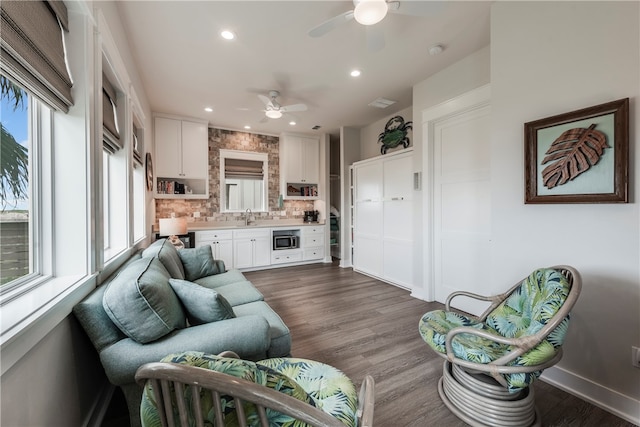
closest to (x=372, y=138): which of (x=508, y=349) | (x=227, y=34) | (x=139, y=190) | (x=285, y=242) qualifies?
(x=285, y=242)

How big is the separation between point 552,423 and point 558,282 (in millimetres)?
819

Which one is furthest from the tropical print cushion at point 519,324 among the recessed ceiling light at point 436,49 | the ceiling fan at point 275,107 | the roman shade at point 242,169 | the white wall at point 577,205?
the roman shade at point 242,169

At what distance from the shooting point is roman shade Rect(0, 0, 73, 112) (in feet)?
3.11

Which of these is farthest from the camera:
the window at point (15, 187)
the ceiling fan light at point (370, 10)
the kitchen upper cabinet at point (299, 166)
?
the kitchen upper cabinet at point (299, 166)

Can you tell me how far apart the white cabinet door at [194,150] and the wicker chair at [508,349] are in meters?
4.34

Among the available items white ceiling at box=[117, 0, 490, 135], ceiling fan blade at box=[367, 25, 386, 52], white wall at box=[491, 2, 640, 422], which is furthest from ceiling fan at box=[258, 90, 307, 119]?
white wall at box=[491, 2, 640, 422]

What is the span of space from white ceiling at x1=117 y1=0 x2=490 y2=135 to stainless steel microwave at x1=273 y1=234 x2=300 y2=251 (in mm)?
2386

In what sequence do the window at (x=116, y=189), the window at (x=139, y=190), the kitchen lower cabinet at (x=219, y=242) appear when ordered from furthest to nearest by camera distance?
the kitchen lower cabinet at (x=219, y=242)
the window at (x=139, y=190)
the window at (x=116, y=189)

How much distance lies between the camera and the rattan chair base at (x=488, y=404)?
140 centimetres

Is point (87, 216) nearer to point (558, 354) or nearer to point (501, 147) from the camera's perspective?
point (558, 354)

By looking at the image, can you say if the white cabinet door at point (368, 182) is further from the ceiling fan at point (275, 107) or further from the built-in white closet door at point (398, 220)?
the ceiling fan at point (275, 107)

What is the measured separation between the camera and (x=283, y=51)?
8.66 feet

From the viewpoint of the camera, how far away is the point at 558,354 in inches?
53.5

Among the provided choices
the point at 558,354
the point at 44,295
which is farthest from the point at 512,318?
the point at 44,295
